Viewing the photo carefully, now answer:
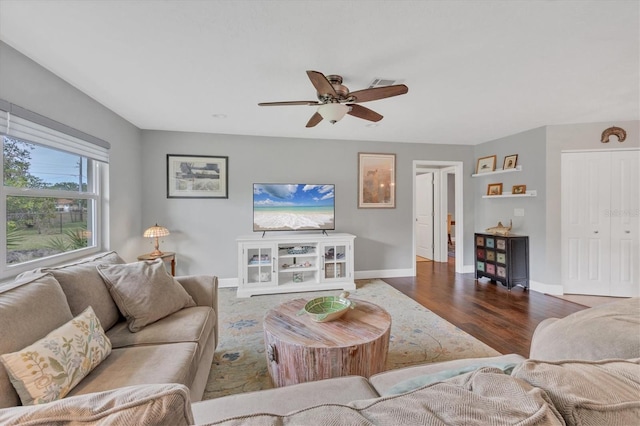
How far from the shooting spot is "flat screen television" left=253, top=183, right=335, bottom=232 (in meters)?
4.08

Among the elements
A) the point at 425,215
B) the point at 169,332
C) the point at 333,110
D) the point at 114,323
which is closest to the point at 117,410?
the point at 169,332

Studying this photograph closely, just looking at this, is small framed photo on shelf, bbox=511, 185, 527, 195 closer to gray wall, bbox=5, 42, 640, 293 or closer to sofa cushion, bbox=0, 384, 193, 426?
gray wall, bbox=5, 42, 640, 293

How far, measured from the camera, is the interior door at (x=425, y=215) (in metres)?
6.03

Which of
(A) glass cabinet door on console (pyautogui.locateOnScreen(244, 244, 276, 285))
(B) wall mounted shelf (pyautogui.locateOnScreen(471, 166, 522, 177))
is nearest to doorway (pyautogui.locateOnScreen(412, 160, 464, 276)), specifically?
(B) wall mounted shelf (pyautogui.locateOnScreen(471, 166, 522, 177))

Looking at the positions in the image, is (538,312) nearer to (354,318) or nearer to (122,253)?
(354,318)

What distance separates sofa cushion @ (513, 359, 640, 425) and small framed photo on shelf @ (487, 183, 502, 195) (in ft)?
14.2

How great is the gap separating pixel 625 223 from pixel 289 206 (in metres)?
4.45

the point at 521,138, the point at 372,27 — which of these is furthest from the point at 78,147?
the point at 521,138

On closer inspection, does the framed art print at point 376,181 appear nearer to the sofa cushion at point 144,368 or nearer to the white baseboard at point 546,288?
the white baseboard at point 546,288

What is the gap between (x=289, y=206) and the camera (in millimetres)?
4129

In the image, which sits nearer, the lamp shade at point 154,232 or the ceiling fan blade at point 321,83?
the ceiling fan blade at point 321,83

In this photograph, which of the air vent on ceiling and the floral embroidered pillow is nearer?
the floral embroidered pillow

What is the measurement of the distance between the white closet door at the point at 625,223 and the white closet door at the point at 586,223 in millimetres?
56

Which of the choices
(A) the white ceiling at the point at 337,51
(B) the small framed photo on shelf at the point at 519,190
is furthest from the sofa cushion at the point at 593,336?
(B) the small framed photo on shelf at the point at 519,190
